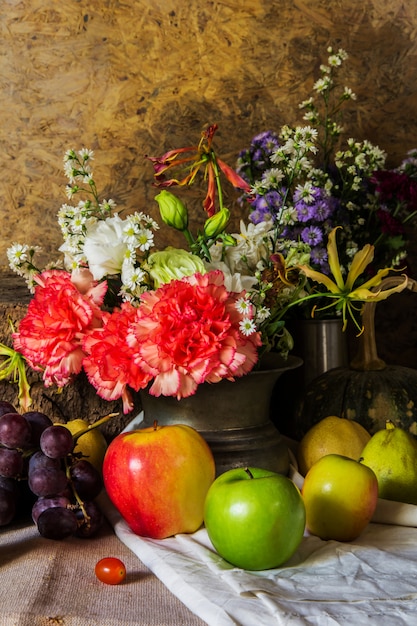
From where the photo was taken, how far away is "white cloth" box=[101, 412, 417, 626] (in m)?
0.78

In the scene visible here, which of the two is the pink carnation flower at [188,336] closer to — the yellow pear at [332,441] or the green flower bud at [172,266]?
the green flower bud at [172,266]

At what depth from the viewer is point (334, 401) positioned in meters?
1.41

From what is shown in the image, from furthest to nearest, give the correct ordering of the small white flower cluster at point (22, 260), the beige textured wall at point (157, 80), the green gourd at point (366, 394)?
1. the beige textured wall at point (157, 80)
2. the green gourd at point (366, 394)
3. the small white flower cluster at point (22, 260)

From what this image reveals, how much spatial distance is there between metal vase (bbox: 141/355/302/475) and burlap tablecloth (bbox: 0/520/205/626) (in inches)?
8.6

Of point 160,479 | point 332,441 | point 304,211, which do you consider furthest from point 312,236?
point 160,479

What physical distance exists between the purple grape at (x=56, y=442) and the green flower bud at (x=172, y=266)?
0.87 feet

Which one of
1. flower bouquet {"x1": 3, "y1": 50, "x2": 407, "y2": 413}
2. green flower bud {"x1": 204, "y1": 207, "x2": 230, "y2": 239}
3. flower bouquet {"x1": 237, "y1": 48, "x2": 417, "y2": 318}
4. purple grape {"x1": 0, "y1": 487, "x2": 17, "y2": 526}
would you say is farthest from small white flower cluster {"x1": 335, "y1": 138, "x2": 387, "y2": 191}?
purple grape {"x1": 0, "y1": 487, "x2": 17, "y2": 526}

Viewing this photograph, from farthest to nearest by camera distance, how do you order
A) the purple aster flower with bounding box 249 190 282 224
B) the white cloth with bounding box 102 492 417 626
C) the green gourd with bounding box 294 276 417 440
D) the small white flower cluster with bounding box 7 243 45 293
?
1. the purple aster flower with bounding box 249 190 282 224
2. the green gourd with bounding box 294 276 417 440
3. the small white flower cluster with bounding box 7 243 45 293
4. the white cloth with bounding box 102 492 417 626

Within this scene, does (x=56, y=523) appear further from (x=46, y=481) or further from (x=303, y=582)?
(x=303, y=582)

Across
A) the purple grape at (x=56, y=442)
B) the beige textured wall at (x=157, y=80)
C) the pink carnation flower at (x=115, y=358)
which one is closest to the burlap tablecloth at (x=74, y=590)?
the purple grape at (x=56, y=442)

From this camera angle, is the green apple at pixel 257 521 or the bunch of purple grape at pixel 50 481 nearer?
the green apple at pixel 257 521

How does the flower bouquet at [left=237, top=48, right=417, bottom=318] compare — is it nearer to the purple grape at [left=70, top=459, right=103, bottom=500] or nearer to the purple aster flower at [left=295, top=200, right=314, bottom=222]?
the purple aster flower at [left=295, top=200, right=314, bottom=222]

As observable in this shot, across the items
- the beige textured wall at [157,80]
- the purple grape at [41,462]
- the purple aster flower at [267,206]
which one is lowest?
the purple grape at [41,462]

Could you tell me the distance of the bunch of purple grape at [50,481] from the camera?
40.0 inches
